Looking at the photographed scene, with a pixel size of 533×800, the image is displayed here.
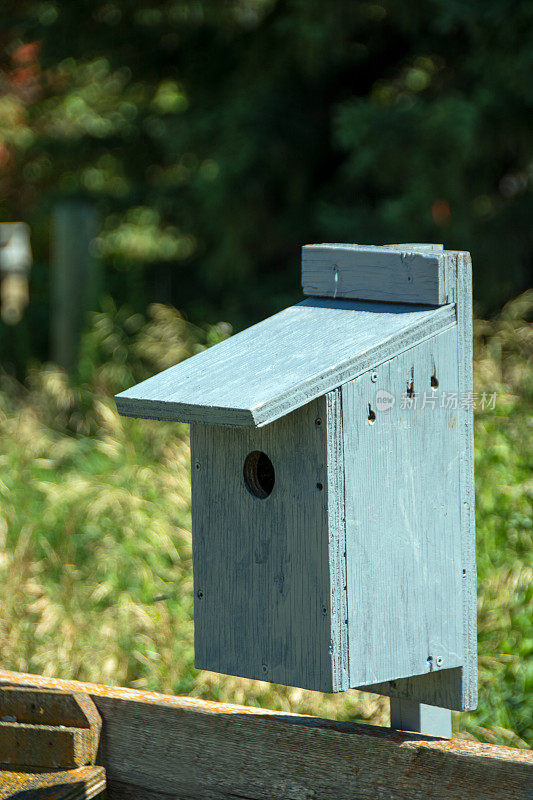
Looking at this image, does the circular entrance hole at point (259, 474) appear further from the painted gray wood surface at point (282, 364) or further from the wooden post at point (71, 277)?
the wooden post at point (71, 277)

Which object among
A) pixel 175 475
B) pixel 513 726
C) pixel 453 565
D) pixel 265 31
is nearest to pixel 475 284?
pixel 265 31

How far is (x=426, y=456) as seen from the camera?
1.64m

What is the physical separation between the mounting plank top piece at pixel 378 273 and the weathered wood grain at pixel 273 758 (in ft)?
2.35

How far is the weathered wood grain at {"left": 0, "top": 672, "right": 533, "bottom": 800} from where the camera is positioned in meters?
1.62

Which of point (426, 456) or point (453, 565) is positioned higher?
point (426, 456)

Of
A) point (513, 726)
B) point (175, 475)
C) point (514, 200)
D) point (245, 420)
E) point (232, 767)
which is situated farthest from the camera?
point (514, 200)

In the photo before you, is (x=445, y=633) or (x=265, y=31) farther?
(x=265, y=31)

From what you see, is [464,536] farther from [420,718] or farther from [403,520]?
[420,718]

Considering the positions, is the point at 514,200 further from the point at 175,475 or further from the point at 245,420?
the point at 245,420

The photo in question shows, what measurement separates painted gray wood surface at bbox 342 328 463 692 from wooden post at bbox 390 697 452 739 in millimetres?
143

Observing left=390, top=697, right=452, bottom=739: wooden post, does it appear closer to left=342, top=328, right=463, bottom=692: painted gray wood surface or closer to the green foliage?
left=342, top=328, right=463, bottom=692: painted gray wood surface

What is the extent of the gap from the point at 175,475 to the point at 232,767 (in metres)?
2.04

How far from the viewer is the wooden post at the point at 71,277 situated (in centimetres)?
687

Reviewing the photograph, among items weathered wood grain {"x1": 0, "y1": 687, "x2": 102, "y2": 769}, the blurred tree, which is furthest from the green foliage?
the blurred tree
